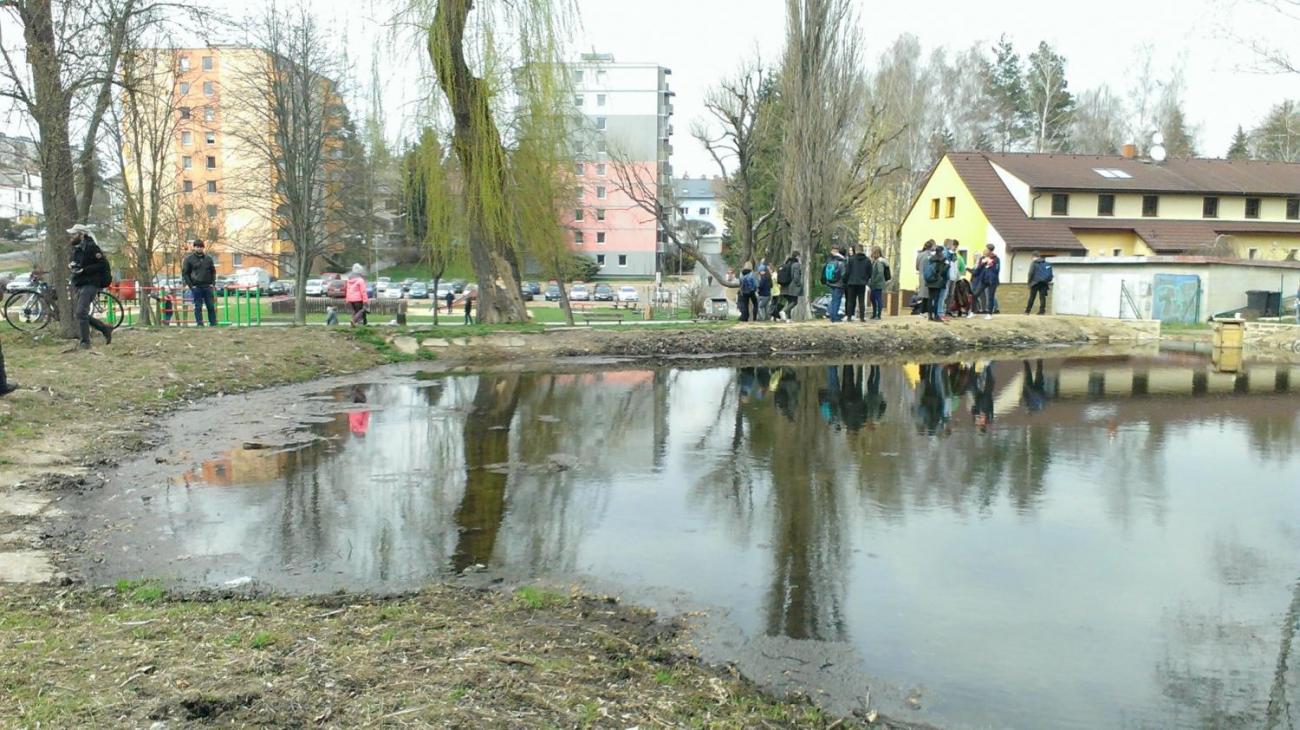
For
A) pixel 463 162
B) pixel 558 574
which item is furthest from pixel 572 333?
pixel 558 574

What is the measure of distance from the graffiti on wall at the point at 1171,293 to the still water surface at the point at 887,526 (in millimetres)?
19492

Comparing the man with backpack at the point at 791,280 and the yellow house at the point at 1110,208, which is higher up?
the yellow house at the point at 1110,208

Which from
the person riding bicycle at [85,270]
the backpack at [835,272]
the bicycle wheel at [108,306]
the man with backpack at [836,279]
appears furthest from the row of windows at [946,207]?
the person riding bicycle at [85,270]

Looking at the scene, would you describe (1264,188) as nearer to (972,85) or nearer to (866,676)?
(972,85)

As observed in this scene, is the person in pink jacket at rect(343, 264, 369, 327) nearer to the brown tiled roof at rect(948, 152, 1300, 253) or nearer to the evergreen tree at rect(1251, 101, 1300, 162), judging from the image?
the brown tiled roof at rect(948, 152, 1300, 253)

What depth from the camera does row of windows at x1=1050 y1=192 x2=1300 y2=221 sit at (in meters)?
44.2

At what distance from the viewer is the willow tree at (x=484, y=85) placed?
2223cm

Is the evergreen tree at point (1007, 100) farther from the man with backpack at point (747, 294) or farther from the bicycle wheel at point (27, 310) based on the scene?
the bicycle wheel at point (27, 310)

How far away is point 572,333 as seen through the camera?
21.3 metres

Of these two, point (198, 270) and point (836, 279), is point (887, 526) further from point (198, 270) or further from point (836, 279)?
point (198, 270)

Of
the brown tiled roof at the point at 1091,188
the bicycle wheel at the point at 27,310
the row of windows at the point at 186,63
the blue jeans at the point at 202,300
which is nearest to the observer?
the bicycle wheel at the point at 27,310

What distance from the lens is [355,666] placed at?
4.50m

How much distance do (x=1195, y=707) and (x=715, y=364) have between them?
49.2 feet

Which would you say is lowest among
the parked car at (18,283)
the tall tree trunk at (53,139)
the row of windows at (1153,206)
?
the parked car at (18,283)
